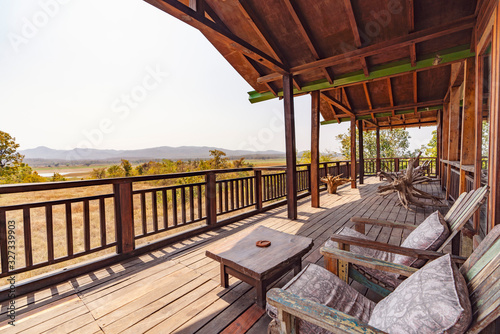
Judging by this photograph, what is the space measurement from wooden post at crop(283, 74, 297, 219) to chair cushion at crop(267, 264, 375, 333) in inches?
110

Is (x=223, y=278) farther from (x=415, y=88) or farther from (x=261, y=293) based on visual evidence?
(x=415, y=88)

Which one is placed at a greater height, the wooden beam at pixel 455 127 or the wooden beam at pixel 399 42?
the wooden beam at pixel 399 42

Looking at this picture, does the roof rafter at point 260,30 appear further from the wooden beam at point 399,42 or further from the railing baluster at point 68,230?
the railing baluster at point 68,230

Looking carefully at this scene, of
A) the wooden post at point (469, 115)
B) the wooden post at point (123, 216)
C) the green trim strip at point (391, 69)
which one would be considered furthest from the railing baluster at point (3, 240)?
the wooden post at point (469, 115)

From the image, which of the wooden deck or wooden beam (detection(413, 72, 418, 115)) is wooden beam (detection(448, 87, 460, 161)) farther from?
the wooden deck

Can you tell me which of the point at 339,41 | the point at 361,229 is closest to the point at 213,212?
the point at 361,229

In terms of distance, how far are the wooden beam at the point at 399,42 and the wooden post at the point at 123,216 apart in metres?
3.54

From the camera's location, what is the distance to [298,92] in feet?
17.0

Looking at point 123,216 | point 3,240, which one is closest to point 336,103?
point 123,216

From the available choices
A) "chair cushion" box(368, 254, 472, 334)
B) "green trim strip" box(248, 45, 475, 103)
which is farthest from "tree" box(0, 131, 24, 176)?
"chair cushion" box(368, 254, 472, 334)

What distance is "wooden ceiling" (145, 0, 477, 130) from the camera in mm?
3059

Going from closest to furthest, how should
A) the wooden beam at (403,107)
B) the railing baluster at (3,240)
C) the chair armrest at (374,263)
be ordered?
1. the chair armrest at (374,263)
2. the railing baluster at (3,240)
3. the wooden beam at (403,107)

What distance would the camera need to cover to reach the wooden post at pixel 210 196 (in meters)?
3.71

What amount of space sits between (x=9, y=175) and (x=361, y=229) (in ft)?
35.7
